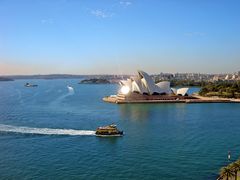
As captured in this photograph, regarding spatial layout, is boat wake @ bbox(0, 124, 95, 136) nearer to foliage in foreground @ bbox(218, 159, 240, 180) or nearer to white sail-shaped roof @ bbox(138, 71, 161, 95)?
foliage in foreground @ bbox(218, 159, 240, 180)

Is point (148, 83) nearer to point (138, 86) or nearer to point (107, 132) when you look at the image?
point (138, 86)

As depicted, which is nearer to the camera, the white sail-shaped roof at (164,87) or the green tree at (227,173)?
the green tree at (227,173)

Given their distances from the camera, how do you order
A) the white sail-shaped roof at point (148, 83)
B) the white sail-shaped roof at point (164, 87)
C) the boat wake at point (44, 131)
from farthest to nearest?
the white sail-shaped roof at point (164, 87) < the white sail-shaped roof at point (148, 83) < the boat wake at point (44, 131)

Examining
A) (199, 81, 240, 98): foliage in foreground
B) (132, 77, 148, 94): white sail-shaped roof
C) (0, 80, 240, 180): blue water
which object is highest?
(132, 77, 148, 94): white sail-shaped roof

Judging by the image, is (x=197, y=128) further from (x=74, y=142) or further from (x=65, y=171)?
(x=65, y=171)

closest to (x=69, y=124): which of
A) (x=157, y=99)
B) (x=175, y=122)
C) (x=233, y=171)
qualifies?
(x=175, y=122)

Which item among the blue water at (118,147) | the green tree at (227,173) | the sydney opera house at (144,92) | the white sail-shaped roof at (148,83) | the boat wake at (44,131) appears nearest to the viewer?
the green tree at (227,173)

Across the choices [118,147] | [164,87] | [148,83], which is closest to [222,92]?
[164,87]

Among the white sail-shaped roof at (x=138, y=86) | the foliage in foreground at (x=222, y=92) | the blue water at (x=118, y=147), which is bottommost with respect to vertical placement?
the blue water at (x=118, y=147)

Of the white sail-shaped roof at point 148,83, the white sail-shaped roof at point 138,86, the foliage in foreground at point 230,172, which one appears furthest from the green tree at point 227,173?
the white sail-shaped roof at point 148,83

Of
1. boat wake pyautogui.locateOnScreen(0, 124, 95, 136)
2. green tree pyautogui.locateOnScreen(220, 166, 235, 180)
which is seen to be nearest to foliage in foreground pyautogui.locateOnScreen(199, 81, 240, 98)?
boat wake pyautogui.locateOnScreen(0, 124, 95, 136)

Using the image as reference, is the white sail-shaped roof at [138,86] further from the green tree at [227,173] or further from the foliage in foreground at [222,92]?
the green tree at [227,173]
